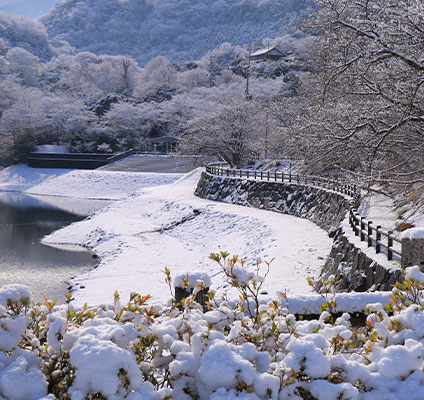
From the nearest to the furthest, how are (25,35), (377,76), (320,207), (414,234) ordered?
(414,234) < (377,76) < (320,207) < (25,35)

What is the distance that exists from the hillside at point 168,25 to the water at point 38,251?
10792 cm

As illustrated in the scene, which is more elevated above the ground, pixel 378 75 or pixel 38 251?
pixel 378 75

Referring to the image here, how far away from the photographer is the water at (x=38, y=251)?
1705 centimetres

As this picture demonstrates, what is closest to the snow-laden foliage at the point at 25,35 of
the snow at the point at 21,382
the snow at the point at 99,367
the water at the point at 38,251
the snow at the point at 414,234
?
the water at the point at 38,251

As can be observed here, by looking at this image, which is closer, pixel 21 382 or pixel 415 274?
pixel 21 382

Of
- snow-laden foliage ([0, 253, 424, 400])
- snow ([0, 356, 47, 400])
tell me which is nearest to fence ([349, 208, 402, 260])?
snow-laden foliage ([0, 253, 424, 400])

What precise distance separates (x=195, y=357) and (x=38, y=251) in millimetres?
20789

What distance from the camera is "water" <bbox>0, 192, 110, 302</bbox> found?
17.0 meters

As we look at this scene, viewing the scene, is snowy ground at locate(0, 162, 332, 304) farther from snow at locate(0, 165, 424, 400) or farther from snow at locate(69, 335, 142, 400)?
snow at locate(69, 335, 142, 400)

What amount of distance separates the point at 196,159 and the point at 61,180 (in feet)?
51.4

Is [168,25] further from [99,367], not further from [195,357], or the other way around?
[99,367]

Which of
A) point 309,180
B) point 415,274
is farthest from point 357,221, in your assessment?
point 309,180

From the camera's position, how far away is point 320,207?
22203 millimetres

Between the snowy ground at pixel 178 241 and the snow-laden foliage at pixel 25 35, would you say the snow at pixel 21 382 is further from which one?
the snow-laden foliage at pixel 25 35
